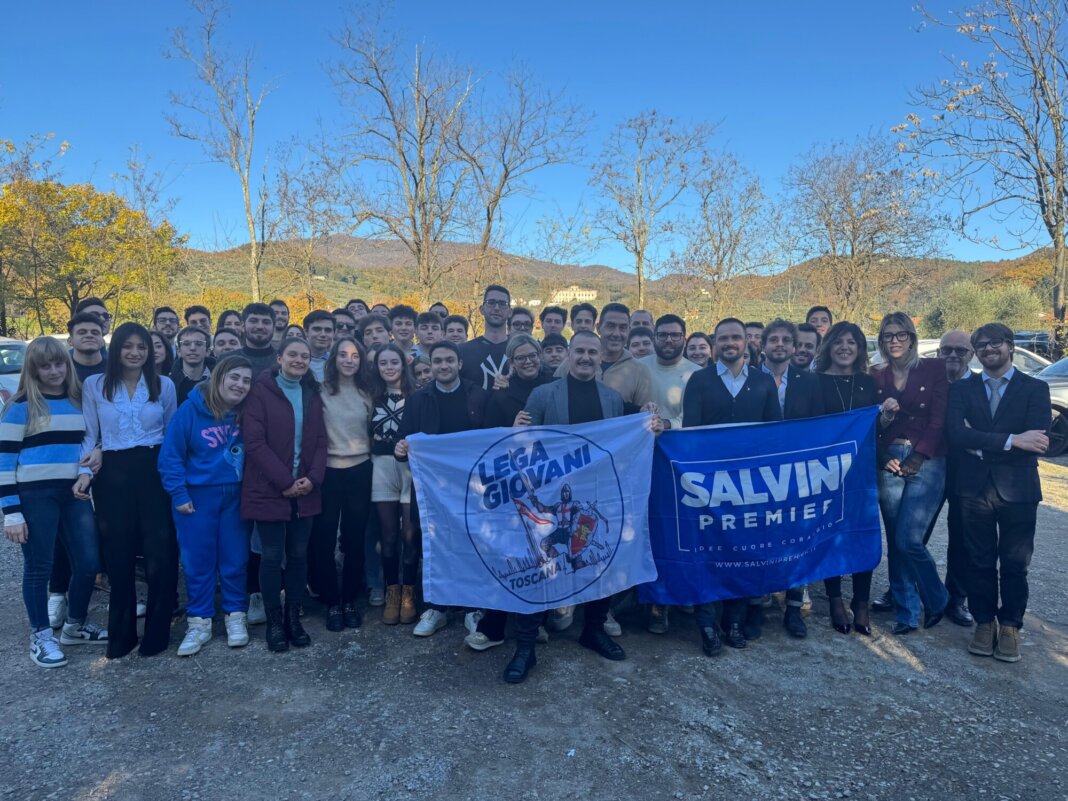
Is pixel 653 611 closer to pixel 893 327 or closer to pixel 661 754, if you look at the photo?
pixel 661 754

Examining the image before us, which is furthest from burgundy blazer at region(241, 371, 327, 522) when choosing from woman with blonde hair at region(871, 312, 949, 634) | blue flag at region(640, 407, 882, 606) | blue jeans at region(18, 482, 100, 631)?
woman with blonde hair at region(871, 312, 949, 634)

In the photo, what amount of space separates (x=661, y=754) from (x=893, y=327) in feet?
11.0

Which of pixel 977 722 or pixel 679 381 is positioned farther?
pixel 679 381

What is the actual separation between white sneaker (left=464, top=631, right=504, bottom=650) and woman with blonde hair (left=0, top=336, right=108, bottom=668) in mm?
2556

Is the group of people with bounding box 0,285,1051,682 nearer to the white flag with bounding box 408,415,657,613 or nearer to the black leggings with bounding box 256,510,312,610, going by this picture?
the black leggings with bounding box 256,510,312,610

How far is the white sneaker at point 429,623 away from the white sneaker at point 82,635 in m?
2.12

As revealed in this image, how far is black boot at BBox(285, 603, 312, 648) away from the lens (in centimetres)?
448

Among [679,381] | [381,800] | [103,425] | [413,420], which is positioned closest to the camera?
[381,800]

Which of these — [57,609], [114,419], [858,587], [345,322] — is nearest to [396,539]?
[114,419]

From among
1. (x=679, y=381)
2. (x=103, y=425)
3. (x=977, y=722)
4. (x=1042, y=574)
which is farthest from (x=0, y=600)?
(x=1042, y=574)

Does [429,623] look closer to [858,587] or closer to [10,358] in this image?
[858,587]

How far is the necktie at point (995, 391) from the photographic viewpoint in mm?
4363

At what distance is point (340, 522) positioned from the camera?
16.6ft

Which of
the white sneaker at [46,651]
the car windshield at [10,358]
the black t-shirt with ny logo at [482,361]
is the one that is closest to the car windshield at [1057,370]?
the black t-shirt with ny logo at [482,361]
